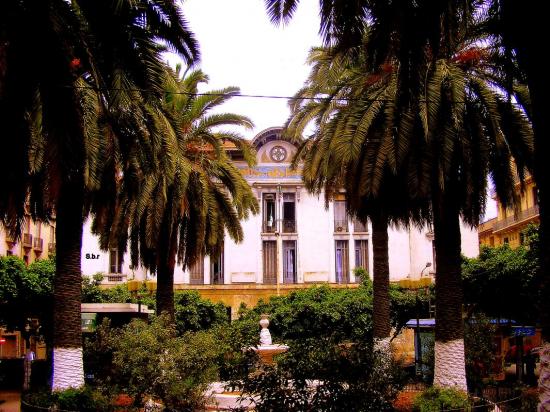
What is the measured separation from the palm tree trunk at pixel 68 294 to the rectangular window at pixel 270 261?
1048 inches

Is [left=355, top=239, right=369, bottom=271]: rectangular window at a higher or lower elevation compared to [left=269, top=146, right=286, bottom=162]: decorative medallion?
lower

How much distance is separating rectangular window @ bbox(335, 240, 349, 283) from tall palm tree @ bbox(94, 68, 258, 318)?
2013cm

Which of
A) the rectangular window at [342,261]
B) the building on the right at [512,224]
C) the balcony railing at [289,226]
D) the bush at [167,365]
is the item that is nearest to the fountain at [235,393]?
the bush at [167,365]

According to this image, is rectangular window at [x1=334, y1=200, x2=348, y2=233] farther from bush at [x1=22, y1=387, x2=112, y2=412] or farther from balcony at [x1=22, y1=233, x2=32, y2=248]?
bush at [x1=22, y1=387, x2=112, y2=412]

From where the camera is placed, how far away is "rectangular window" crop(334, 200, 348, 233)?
→ 42344 mm

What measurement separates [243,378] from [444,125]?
703cm

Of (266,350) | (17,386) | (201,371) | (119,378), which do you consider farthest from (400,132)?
(17,386)

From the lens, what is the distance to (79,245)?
49.8ft

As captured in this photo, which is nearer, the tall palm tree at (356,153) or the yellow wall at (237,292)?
the tall palm tree at (356,153)

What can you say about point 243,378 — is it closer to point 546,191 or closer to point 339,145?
point 546,191

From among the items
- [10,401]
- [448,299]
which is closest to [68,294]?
[448,299]

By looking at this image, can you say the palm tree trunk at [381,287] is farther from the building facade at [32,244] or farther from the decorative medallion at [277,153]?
the building facade at [32,244]

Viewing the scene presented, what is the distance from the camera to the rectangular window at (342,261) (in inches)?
1649

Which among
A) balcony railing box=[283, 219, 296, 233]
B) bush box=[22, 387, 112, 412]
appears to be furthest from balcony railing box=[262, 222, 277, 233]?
bush box=[22, 387, 112, 412]
